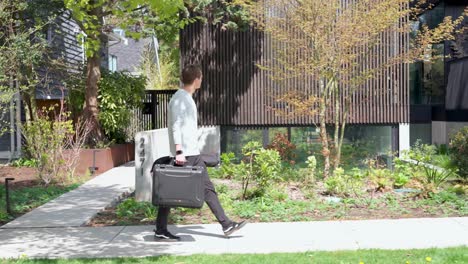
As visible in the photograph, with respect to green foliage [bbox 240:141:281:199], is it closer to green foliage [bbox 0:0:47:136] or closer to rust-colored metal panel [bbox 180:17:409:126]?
green foliage [bbox 0:0:47:136]

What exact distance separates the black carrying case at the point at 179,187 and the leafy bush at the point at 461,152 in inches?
232

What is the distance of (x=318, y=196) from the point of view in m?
10.3

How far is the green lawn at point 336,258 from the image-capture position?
19.5ft

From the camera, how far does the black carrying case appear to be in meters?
6.83

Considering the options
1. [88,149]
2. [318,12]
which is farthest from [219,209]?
[88,149]

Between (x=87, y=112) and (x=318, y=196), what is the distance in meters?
7.85

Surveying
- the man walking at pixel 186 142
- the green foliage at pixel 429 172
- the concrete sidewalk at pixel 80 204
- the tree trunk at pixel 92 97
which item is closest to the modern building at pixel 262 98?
the tree trunk at pixel 92 97

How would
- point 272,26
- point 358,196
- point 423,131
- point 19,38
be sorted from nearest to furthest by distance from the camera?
point 358,196, point 272,26, point 19,38, point 423,131

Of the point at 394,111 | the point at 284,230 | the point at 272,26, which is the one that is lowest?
the point at 284,230

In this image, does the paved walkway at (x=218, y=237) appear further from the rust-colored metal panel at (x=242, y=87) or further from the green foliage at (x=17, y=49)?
the rust-colored metal panel at (x=242, y=87)

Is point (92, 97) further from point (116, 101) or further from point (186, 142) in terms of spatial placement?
point (186, 142)

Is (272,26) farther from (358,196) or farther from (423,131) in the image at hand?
(423,131)

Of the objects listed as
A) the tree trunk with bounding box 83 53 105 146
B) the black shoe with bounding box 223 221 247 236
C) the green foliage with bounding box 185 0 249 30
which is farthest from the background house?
the black shoe with bounding box 223 221 247 236

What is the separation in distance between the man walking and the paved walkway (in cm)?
19
